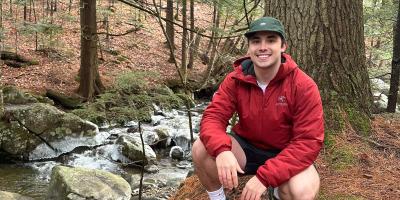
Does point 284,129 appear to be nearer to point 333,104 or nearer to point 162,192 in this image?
point 333,104

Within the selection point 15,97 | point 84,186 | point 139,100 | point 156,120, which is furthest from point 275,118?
point 156,120

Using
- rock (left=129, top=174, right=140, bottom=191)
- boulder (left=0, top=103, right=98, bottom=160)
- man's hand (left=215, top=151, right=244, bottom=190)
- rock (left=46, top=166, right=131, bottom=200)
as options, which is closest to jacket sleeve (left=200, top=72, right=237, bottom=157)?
man's hand (left=215, top=151, right=244, bottom=190)

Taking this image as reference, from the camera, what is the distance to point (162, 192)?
751 cm

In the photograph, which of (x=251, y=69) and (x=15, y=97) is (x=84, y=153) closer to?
(x=15, y=97)

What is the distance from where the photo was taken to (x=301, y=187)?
101 inches

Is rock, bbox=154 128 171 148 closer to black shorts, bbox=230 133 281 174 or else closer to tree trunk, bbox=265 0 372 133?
tree trunk, bbox=265 0 372 133

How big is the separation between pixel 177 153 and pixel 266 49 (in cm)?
712

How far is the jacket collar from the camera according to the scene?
293 cm

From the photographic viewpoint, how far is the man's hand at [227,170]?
8.82 ft

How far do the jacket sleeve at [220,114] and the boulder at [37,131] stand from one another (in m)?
7.01

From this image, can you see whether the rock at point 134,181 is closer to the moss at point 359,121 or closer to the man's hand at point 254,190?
the moss at point 359,121

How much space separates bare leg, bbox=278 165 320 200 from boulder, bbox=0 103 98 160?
7.56 metres

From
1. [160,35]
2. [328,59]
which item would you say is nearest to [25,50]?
[160,35]

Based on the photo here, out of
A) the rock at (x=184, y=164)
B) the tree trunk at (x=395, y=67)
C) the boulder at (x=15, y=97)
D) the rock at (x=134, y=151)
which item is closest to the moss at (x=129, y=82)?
the rock at (x=134, y=151)
